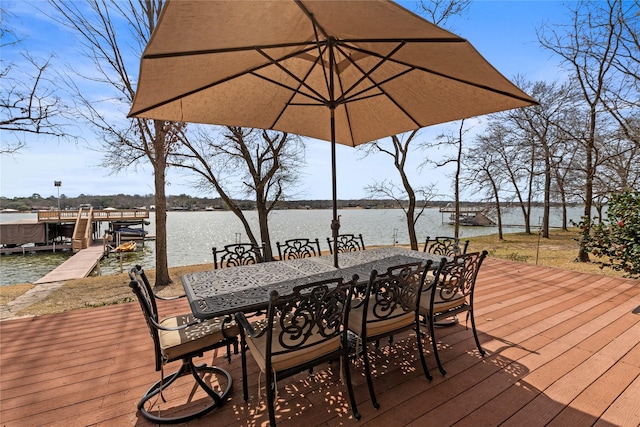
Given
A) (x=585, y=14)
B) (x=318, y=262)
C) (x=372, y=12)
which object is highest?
(x=585, y=14)

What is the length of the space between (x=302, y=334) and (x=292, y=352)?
11cm

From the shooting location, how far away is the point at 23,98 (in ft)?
11.4

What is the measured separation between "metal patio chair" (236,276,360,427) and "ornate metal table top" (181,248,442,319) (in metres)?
0.15

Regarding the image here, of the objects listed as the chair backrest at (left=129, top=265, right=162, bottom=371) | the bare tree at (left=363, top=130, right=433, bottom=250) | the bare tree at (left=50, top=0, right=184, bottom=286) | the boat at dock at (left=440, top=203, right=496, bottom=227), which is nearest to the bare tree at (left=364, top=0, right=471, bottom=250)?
the bare tree at (left=363, top=130, right=433, bottom=250)

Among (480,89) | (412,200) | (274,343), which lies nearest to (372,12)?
(480,89)

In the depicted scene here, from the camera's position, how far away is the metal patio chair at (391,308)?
1866mm

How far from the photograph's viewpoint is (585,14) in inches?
213

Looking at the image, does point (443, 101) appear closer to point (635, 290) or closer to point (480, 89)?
point (480, 89)

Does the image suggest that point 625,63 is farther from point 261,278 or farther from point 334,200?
point 261,278

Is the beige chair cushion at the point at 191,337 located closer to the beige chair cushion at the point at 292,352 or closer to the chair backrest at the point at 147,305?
the chair backrest at the point at 147,305

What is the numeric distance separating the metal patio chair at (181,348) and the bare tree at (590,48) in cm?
710

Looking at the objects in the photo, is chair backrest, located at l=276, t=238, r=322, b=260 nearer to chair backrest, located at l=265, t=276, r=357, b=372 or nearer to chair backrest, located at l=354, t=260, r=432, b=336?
chair backrest, located at l=354, t=260, r=432, b=336

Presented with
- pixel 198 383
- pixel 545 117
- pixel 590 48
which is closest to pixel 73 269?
pixel 198 383

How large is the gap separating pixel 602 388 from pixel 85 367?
3.91 meters
